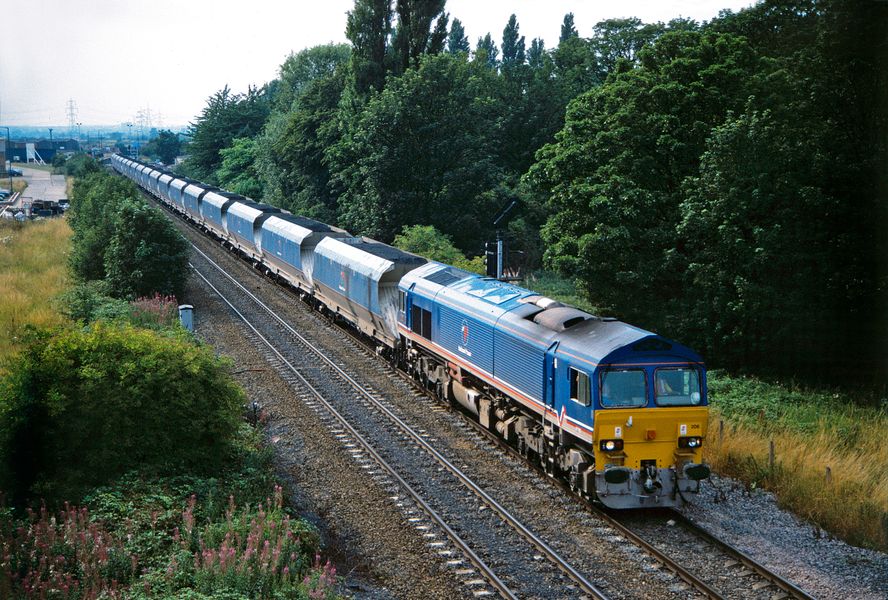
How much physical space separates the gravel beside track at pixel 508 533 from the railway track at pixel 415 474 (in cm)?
12

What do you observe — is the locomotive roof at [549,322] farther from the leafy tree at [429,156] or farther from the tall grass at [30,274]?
the leafy tree at [429,156]

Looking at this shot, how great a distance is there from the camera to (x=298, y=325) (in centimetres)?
3534

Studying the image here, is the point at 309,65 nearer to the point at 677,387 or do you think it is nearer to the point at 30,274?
the point at 30,274

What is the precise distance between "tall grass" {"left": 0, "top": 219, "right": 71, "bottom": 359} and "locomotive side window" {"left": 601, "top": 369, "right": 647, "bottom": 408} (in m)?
15.7

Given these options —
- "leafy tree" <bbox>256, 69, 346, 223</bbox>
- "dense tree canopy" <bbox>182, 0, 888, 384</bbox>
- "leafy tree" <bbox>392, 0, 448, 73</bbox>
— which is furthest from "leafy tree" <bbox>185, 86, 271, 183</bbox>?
"dense tree canopy" <bbox>182, 0, 888, 384</bbox>

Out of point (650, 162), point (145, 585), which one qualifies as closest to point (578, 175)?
point (650, 162)

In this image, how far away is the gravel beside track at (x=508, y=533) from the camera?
1319 centimetres

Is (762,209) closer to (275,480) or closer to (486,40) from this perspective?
(275,480)

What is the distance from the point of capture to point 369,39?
182 feet

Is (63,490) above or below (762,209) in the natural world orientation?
below

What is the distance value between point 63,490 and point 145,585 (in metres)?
3.84

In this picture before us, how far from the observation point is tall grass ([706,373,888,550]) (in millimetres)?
15953

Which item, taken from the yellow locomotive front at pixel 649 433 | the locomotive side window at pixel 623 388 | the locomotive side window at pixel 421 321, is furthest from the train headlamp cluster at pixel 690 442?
the locomotive side window at pixel 421 321

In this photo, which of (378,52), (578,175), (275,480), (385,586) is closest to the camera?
(385,586)
